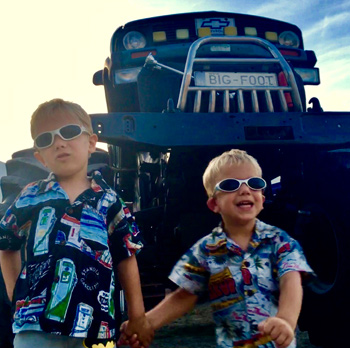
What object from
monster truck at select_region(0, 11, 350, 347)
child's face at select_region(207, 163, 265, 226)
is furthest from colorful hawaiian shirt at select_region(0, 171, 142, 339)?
monster truck at select_region(0, 11, 350, 347)

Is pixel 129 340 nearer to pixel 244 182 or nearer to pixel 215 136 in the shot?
pixel 244 182

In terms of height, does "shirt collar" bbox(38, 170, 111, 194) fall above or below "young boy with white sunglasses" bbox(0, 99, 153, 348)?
above

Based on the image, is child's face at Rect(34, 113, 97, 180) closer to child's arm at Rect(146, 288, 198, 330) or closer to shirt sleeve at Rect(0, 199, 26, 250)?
shirt sleeve at Rect(0, 199, 26, 250)

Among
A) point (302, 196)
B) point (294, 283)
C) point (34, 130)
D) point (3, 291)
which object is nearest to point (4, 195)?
point (3, 291)

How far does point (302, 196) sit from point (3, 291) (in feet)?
6.34

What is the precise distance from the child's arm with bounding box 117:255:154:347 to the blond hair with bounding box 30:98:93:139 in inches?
21.9

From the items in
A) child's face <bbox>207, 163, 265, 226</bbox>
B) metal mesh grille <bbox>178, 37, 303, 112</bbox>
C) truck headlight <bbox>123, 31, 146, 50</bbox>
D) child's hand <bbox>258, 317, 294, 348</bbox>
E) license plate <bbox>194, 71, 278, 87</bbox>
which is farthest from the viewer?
truck headlight <bbox>123, 31, 146, 50</bbox>

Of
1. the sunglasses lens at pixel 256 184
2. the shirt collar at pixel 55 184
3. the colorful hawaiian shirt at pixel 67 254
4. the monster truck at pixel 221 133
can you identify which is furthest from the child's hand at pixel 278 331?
the monster truck at pixel 221 133

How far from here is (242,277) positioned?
5.51 ft

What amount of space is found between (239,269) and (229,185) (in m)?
0.29

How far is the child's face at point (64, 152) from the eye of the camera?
73.7 inches

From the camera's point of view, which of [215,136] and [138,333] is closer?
[138,333]

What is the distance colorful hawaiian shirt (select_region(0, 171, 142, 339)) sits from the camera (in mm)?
1677

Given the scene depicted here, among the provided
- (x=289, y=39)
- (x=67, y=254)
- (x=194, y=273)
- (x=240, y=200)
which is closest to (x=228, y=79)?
(x=289, y=39)
